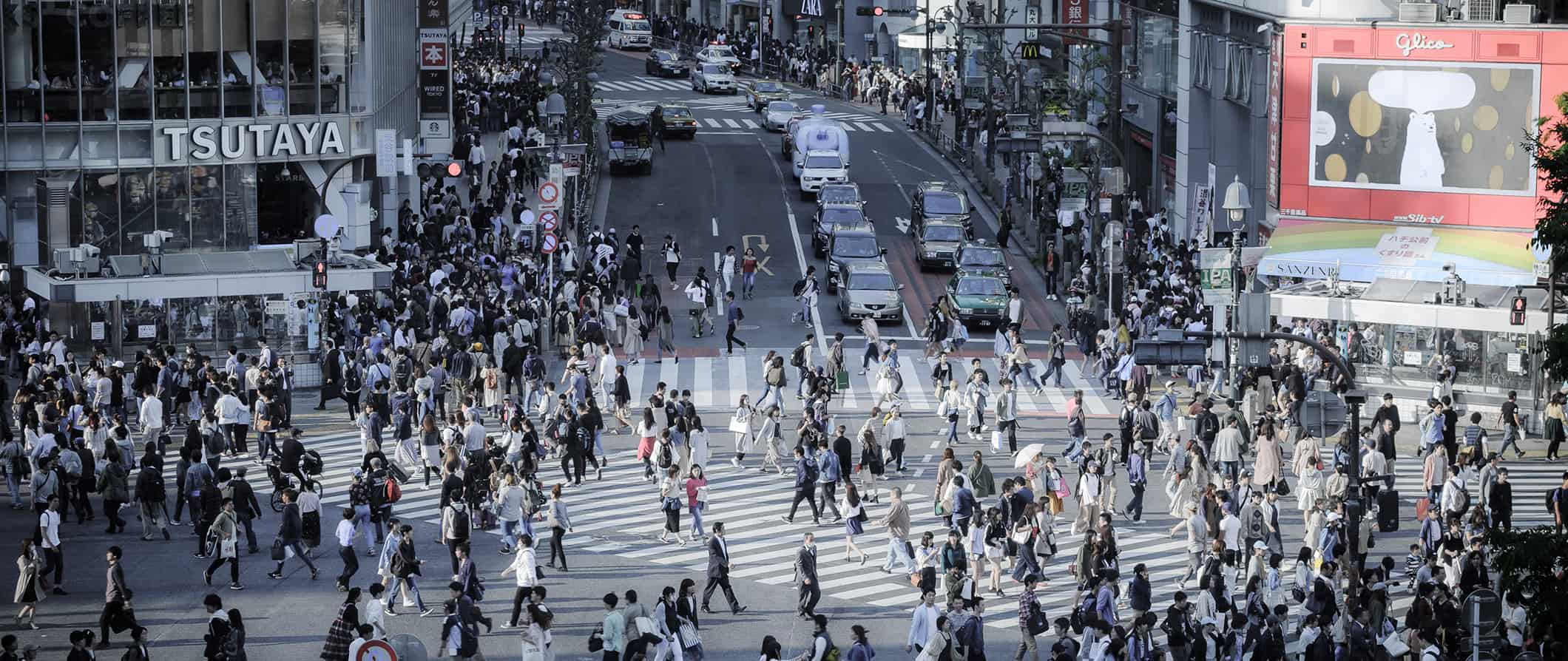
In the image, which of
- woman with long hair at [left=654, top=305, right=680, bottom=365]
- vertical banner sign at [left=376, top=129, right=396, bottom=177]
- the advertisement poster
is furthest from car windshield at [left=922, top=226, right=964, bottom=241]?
vertical banner sign at [left=376, top=129, right=396, bottom=177]

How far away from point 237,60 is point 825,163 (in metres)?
22.2

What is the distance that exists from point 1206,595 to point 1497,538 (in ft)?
15.2

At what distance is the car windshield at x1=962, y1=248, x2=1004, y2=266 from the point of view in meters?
51.5

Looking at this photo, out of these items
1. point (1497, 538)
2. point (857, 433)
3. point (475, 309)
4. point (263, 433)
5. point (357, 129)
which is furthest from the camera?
point (357, 129)

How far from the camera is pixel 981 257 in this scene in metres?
51.6

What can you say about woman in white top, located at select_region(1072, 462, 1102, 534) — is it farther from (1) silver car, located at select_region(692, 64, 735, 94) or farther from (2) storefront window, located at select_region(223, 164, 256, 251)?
(1) silver car, located at select_region(692, 64, 735, 94)

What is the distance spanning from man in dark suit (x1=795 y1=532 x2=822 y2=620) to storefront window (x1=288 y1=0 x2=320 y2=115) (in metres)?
25.3

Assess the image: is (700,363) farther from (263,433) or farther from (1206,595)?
(1206,595)

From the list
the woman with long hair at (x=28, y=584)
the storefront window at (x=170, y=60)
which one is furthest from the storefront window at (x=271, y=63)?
the woman with long hair at (x=28, y=584)

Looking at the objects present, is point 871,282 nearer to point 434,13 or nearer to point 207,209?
point 207,209

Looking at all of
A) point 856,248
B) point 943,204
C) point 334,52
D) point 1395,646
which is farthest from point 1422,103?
point 334,52

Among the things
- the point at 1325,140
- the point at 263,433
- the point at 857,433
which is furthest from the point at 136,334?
the point at 1325,140

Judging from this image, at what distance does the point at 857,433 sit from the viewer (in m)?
37.8

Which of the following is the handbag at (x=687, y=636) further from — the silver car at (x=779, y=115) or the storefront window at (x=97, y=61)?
the silver car at (x=779, y=115)
